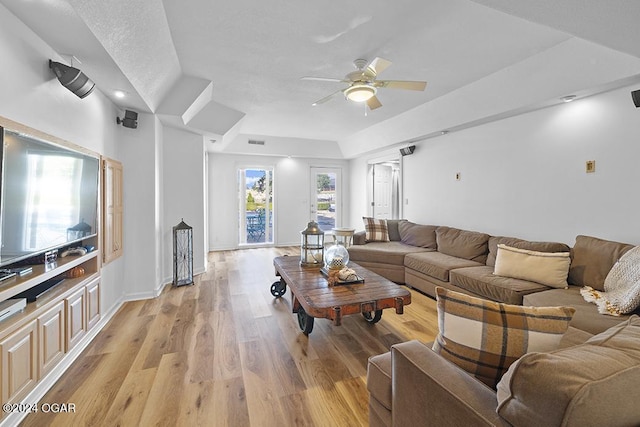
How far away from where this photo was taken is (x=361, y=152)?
21.9 ft

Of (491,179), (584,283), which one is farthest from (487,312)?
(491,179)

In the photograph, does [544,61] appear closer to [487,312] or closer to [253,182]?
[487,312]

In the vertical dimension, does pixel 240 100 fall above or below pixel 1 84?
above

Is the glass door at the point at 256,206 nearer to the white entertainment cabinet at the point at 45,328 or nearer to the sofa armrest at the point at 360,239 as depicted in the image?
the sofa armrest at the point at 360,239

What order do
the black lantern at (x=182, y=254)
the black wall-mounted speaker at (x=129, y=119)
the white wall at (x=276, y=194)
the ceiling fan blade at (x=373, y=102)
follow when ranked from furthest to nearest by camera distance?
1. the white wall at (x=276, y=194)
2. the black lantern at (x=182, y=254)
3. the black wall-mounted speaker at (x=129, y=119)
4. the ceiling fan blade at (x=373, y=102)

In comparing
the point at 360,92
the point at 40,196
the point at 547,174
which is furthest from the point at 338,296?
the point at 547,174

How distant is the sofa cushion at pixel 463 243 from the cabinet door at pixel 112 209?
14.1 ft

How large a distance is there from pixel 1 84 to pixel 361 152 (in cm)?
582

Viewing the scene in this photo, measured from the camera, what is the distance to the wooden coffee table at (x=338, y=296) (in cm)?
212

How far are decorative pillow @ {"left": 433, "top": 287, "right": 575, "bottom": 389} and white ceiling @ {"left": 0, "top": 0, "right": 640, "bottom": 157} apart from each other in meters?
1.57

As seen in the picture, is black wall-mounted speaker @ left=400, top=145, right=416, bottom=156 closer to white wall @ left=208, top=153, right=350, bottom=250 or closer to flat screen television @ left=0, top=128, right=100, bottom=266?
white wall @ left=208, top=153, right=350, bottom=250

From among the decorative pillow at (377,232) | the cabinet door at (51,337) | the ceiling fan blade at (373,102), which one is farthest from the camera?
the decorative pillow at (377,232)

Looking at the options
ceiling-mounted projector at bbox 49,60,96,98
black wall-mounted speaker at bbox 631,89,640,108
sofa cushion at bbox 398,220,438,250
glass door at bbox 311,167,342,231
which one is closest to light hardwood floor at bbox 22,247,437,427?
sofa cushion at bbox 398,220,438,250

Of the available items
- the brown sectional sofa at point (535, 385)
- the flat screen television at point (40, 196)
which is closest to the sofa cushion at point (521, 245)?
the brown sectional sofa at point (535, 385)
